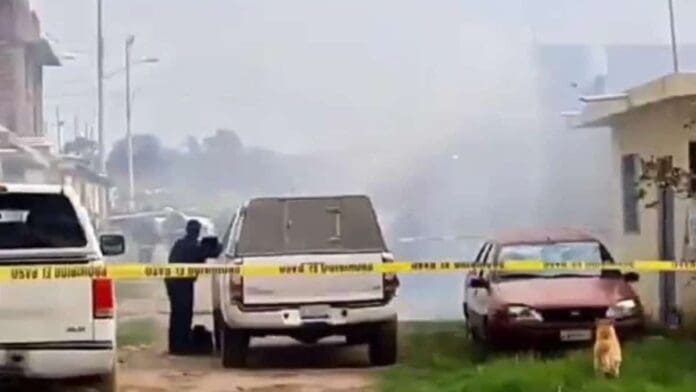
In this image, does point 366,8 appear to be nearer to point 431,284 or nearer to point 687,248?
point 431,284

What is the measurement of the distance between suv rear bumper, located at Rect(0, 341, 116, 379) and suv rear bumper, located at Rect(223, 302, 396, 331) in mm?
3980

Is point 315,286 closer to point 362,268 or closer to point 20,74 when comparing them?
point 362,268

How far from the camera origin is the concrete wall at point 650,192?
1675cm

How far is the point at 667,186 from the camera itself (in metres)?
15.1

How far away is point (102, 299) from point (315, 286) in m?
4.14

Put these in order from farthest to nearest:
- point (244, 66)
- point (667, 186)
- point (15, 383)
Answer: point (244, 66) → point (667, 186) → point (15, 383)

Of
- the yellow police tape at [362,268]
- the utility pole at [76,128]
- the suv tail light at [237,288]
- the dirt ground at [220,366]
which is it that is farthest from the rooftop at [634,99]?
the utility pole at [76,128]

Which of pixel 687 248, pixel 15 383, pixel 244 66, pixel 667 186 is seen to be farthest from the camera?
pixel 244 66

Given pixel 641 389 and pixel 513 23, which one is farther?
pixel 513 23

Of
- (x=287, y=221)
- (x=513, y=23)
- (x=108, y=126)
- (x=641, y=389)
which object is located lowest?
(x=641, y=389)

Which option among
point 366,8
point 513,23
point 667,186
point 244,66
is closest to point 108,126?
point 244,66

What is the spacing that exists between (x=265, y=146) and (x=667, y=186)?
5033 mm

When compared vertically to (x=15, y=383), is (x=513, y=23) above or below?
above

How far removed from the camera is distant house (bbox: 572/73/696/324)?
54.0 ft
